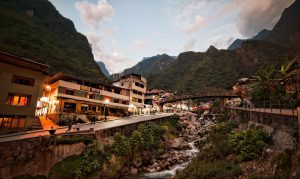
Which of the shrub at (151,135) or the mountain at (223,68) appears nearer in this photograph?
the shrub at (151,135)

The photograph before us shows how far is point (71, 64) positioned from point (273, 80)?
96910 mm

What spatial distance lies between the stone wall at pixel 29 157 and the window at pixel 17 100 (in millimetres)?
11028

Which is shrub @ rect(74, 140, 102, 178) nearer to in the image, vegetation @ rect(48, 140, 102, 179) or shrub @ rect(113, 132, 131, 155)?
vegetation @ rect(48, 140, 102, 179)

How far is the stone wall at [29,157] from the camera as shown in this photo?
619 inches

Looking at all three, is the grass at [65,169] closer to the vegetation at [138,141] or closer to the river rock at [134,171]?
the vegetation at [138,141]

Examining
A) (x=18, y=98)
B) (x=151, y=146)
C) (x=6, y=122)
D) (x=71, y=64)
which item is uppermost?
(x=71, y=64)

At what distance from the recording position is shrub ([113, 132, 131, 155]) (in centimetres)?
2362

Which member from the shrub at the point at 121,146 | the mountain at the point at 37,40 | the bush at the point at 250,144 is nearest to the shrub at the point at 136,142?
the shrub at the point at 121,146

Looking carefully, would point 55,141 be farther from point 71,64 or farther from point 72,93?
point 71,64

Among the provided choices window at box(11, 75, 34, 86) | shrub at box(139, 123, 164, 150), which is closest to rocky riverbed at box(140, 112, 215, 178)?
Result: shrub at box(139, 123, 164, 150)

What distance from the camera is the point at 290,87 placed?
34.5 m

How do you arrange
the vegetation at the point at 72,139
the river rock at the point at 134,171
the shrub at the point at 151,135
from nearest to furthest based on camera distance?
the vegetation at the point at 72,139 → the river rock at the point at 134,171 → the shrub at the point at 151,135

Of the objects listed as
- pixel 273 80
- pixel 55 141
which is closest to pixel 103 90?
pixel 55 141

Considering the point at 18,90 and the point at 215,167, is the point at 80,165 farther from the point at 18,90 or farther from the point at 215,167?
the point at 18,90
